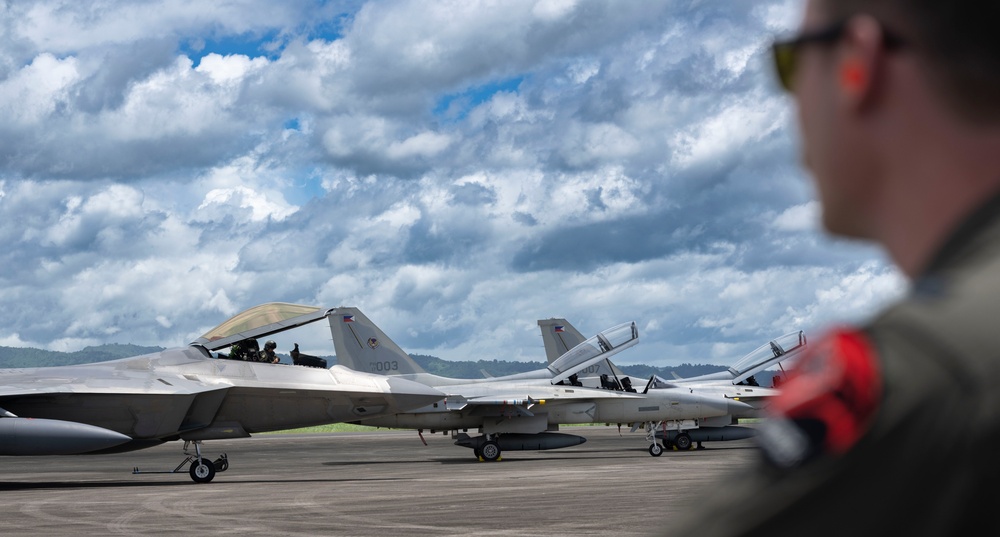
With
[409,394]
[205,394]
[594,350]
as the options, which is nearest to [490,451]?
[594,350]

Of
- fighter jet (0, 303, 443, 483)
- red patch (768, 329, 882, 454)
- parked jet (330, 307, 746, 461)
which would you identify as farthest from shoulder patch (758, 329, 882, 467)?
parked jet (330, 307, 746, 461)

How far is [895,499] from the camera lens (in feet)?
2.62

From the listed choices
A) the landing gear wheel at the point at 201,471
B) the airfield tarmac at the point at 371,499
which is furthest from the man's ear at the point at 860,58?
the landing gear wheel at the point at 201,471

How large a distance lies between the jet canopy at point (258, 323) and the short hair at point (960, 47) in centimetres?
2192

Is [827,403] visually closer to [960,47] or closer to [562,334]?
[960,47]

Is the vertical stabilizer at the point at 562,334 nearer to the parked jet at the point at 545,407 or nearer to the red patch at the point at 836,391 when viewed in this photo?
the parked jet at the point at 545,407

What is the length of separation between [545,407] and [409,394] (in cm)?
931

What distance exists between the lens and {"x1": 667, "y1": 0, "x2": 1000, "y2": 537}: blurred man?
0.78 m

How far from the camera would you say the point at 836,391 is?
837 mm

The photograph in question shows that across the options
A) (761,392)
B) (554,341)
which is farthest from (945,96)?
(554,341)

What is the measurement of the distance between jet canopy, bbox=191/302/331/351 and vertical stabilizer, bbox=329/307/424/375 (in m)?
12.2

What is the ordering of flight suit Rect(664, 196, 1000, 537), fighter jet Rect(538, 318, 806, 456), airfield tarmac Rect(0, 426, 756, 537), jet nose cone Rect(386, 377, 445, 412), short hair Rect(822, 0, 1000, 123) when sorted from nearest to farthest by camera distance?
flight suit Rect(664, 196, 1000, 537)
short hair Rect(822, 0, 1000, 123)
airfield tarmac Rect(0, 426, 756, 537)
jet nose cone Rect(386, 377, 445, 412)
fighter jet Rect(538, 318, 806, 456)

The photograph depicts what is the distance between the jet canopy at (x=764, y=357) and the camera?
Result: 1537 inches

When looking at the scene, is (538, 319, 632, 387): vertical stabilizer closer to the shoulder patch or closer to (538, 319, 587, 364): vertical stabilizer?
(538, 319, 587, 364): vertical stabilizer
